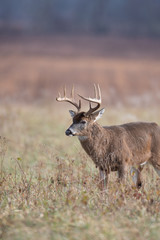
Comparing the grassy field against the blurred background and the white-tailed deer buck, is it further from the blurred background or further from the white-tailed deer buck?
the blurred background

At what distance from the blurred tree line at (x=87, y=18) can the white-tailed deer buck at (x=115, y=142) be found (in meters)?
51.3

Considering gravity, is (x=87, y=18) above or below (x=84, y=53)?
above

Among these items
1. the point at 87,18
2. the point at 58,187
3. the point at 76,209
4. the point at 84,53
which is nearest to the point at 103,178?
the point at 58,187

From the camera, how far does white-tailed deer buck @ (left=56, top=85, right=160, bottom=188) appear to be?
7.59m

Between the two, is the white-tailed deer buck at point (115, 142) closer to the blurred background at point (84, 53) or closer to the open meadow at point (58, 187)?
the open meadow at point (58, 187)

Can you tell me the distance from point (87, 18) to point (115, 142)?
206 feet

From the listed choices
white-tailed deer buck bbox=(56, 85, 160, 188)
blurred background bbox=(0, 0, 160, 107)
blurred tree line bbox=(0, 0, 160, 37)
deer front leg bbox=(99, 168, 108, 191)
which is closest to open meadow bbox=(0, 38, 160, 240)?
deer front leg bbox=(99, 168, 108, 191)

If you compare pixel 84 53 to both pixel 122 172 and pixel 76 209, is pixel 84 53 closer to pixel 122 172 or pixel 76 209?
pixel 122 172

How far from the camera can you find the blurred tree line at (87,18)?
2368 inches

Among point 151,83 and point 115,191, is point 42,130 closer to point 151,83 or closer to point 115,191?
point 115,191

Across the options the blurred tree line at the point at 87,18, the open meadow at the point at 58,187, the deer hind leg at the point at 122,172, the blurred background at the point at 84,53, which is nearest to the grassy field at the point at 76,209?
the open meadow at the point at 58,187

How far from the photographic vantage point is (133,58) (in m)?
45.2

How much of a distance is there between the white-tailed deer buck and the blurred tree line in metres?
51.3

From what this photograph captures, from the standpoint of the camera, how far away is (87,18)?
226ft
